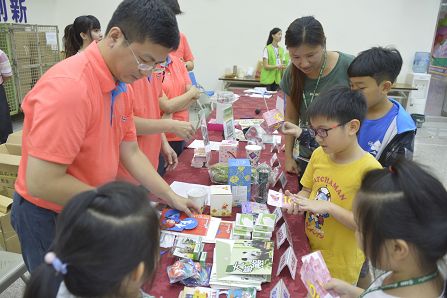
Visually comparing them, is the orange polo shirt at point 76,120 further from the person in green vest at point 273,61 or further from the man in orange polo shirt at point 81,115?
the person in green vest at point 273,61

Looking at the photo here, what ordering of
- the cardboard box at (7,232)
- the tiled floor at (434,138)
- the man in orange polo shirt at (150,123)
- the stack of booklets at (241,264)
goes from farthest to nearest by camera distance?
1. the tiled floor at (434,138)
2. the cardboard box at (7,232)
3. the man in orange polo shirt at (150,123)
4. the stack of booklets at (241,264)

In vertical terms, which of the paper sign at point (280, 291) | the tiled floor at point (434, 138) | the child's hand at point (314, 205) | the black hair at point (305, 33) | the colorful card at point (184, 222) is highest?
the black hair at point (305, 33)

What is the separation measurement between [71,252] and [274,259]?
28.8 inches

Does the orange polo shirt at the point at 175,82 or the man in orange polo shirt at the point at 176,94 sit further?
the orange polo shirt at the point at 175,82

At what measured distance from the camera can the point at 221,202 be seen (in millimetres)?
1490

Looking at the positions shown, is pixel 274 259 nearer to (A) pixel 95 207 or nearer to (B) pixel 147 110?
(A) pixel 95 207

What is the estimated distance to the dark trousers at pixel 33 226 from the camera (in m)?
1.15

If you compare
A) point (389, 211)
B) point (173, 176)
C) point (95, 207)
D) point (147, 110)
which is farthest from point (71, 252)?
point (173, 176)

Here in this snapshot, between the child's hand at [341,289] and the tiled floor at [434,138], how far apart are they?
2.77 meters

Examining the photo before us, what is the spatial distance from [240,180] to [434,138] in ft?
17.7

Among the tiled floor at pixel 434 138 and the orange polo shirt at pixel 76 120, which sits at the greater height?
the orange polo shirt at pixel 76 120

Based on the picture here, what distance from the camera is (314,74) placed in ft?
6.08

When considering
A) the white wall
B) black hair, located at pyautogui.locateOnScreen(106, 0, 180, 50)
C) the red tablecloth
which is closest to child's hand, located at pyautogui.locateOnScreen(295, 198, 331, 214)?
the red tablecloth

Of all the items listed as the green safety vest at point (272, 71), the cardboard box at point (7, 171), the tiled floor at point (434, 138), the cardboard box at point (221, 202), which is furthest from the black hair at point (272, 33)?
the cardboard box at point (221, 202)
